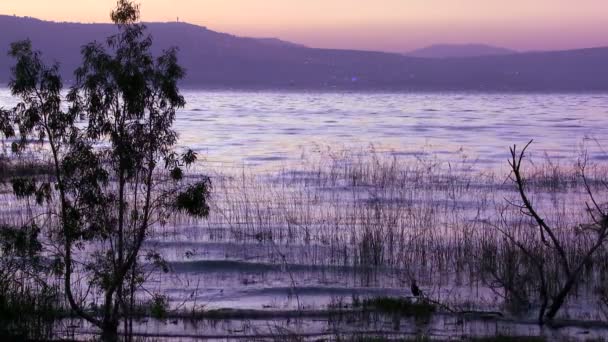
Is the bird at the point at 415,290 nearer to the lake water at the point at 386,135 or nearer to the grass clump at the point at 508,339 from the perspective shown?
the grass clump at the point at 508,339

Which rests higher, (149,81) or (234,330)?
(149,81)

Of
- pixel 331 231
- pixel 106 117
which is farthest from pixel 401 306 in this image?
pixel 331 231

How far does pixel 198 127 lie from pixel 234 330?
48.4 meters

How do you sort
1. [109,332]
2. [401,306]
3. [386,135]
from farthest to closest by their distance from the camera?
1. [386,135]
2. [401,306]
3. [109,332]

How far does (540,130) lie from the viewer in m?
57.8

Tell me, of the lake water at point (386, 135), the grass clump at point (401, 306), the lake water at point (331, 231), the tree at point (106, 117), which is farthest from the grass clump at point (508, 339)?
the lake water at point (386, 135)

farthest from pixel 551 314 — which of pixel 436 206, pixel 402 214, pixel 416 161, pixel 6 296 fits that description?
pixel 416 161

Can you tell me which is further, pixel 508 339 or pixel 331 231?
pixel 331 231

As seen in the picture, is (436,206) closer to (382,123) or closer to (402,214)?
(402,214)

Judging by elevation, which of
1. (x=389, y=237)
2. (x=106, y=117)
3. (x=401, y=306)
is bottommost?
(x=389, y=237)

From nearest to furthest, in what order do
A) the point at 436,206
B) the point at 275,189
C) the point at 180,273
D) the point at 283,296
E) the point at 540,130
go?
the point at 283,296, the point at 180,273, the point at 436,206, the point at 275,189, the point at 540,130

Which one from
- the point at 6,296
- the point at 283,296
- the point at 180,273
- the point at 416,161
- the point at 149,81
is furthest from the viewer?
the point at 416,161

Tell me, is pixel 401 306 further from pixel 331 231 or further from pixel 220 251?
pixel 331 231

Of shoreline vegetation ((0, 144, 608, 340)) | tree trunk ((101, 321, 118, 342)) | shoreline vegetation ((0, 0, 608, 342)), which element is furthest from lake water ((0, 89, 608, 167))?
tree trunk ((101, 321, 118, 342))
